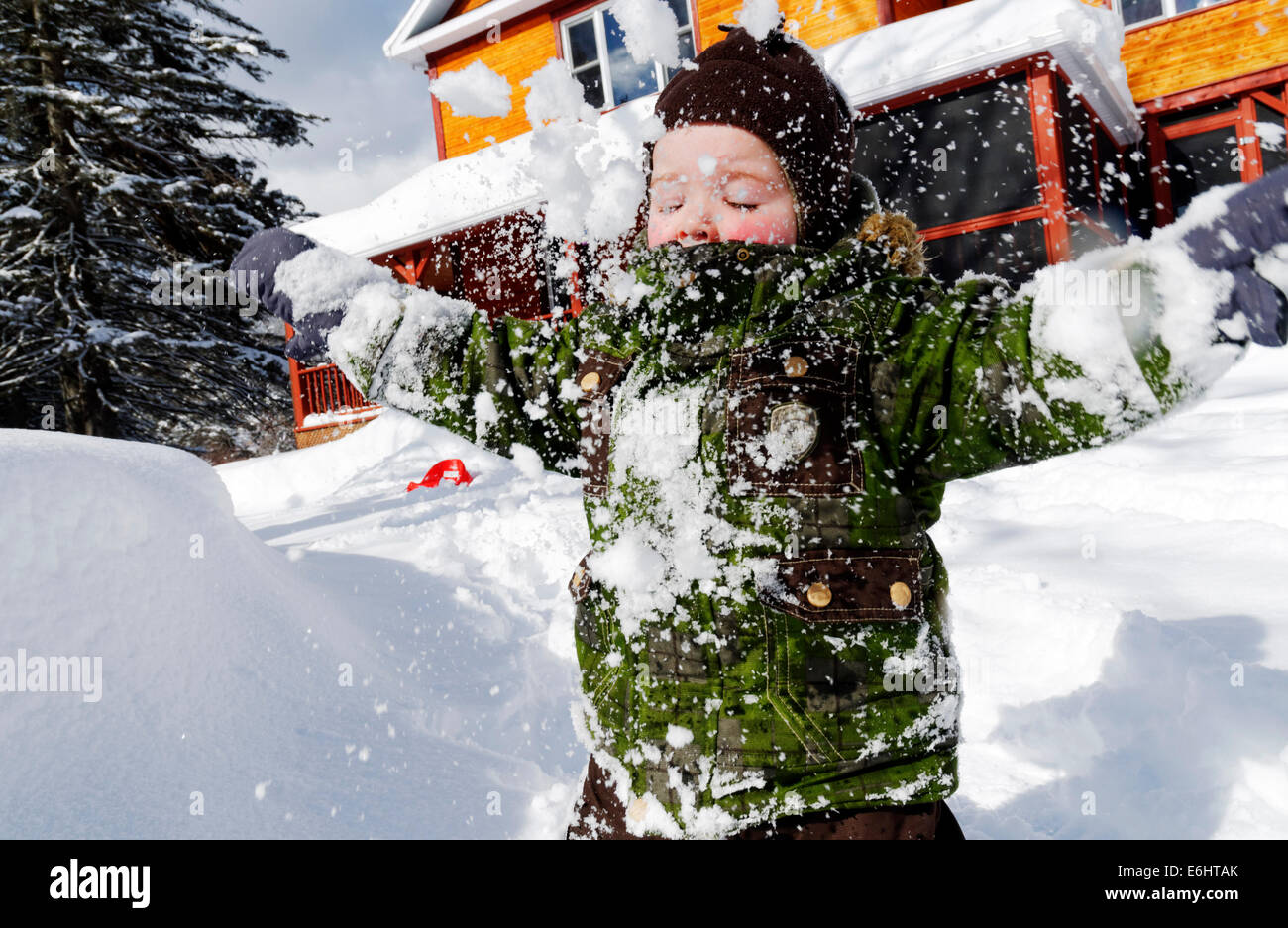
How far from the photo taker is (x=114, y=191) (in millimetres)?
12711

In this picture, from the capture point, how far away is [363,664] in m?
3.26

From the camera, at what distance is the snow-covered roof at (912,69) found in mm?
7625

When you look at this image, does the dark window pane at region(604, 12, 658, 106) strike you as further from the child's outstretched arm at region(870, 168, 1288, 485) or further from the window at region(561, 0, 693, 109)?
the child's outstretched arm at region(870, 168, 1288, 485)

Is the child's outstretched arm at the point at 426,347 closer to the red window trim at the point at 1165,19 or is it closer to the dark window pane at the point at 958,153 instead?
the dark window pane at the point at 958,153

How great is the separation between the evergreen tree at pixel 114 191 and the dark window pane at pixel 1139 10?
1327 centimetres

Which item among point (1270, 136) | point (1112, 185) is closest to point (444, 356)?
point (1112, 185)

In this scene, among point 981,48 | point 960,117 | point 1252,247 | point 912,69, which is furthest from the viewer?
point 960,117

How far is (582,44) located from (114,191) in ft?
25.4

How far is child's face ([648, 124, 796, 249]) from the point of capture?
1.44 m

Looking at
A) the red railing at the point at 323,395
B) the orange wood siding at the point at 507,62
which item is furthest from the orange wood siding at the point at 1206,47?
the red railing at the point at 323,395

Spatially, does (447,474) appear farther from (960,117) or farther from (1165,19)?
(1165,19)

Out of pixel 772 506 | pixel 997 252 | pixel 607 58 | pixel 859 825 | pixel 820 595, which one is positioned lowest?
pixel 859 825

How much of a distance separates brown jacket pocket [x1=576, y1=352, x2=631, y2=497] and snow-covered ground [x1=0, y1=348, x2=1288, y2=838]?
0.17 m

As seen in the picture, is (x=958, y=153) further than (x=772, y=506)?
Yes
